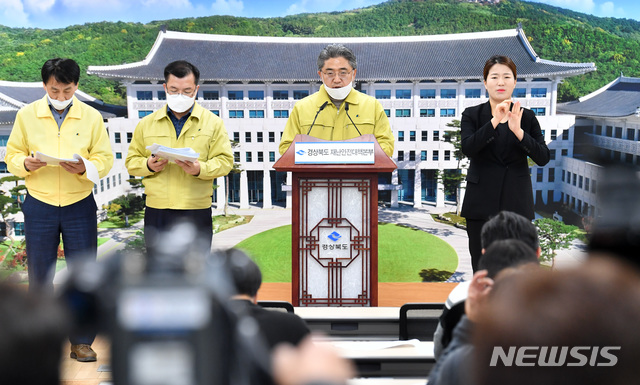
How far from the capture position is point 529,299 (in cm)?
65

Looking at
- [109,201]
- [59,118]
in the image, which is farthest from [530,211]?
[109,201]

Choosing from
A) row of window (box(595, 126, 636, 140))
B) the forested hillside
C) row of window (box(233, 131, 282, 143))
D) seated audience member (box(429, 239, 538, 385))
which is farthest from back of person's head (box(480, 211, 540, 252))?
the forested hillside

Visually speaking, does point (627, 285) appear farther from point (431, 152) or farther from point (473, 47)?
point (473, 47)

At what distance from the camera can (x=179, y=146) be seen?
93.9 inches

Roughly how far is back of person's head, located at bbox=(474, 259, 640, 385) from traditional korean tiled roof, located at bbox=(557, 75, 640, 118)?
64.5ft

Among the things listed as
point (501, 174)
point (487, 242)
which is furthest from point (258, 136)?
point (487, 242)

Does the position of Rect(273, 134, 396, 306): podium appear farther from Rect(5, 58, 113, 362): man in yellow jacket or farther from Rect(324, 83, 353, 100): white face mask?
Rect(5, 58, 113, 362): man in yellow jacket

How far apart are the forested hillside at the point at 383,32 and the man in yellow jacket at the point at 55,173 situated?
24771mm

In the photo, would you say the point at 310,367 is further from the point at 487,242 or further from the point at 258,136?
the point at 258,136

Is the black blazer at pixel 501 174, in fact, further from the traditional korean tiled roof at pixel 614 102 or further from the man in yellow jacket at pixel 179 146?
the traditional korean tiled roof at pixel 614 102

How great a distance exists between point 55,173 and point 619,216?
2081 millimetres

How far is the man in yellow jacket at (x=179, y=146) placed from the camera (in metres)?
2.34

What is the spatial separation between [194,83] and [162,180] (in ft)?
1.41

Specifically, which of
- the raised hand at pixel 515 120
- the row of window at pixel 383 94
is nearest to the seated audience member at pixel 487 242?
the raised hand at pixel 515 120
